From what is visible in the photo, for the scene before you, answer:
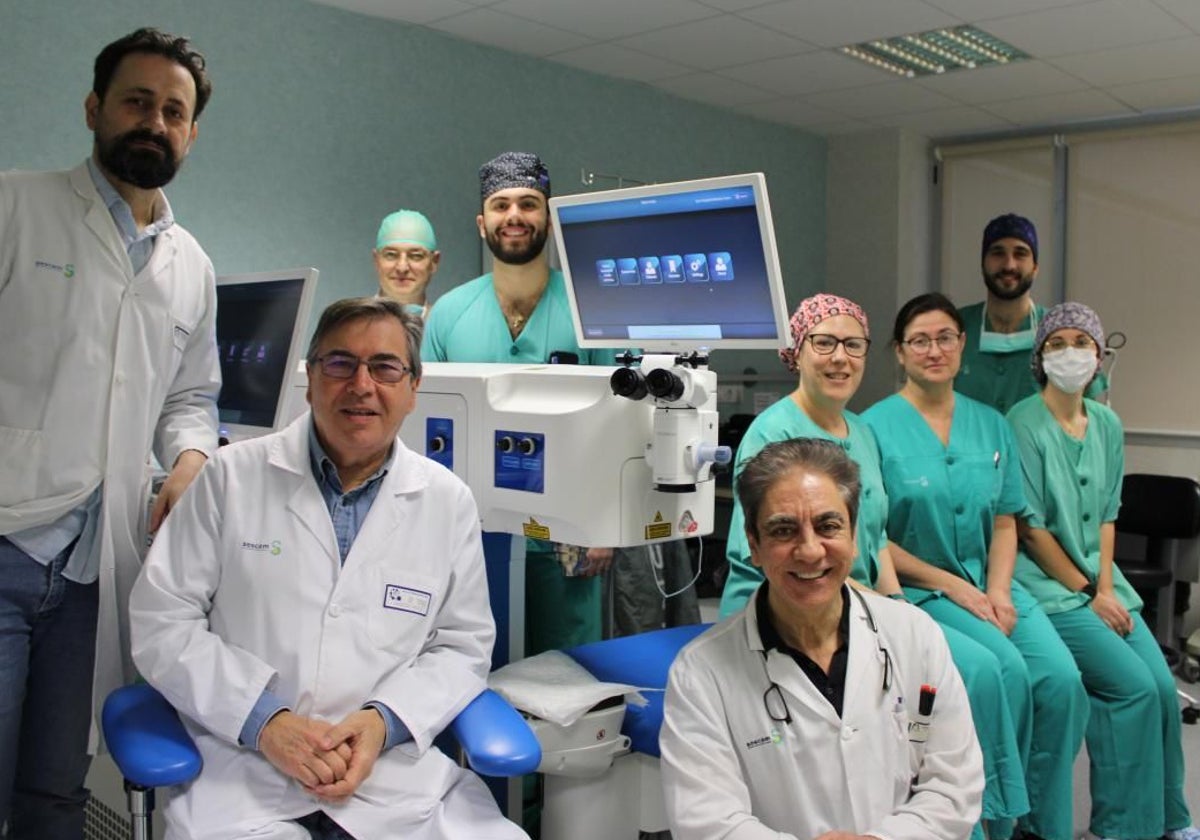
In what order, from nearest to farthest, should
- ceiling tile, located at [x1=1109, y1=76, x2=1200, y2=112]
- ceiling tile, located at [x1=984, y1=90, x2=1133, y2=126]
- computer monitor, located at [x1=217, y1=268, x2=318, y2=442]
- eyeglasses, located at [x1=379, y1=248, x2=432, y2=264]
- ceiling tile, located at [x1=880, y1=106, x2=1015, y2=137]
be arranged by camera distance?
computer monitor, located at [x1=217, y1=268, x2=318, y2=442] → eyeglasses, located at [x1=379, y1=248, x2=432, y2=264] → ceiling tile, located at [x1=1109, y1=76, x2=1200, y2=112] → ceiling tile, located at [x1=984, y1=90, x2=1133, y2=126] → ceiling tile, located at [x1=880, y1=106, x2=1015, y2=137]

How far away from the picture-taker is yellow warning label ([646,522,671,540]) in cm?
191

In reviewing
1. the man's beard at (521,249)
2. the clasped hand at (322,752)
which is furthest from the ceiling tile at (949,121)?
the clasped hand at (322,752)

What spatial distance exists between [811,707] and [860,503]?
80cm

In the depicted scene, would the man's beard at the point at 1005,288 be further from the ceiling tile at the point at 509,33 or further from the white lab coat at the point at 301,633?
the white lab coat at the point at 301,633

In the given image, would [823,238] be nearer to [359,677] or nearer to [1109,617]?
[1109,617]

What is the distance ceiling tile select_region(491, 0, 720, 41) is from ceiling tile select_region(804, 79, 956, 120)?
152 cm

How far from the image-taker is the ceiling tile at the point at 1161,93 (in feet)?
17.3

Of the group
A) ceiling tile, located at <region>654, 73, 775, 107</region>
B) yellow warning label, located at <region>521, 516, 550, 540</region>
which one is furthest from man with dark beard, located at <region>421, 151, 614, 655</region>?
ceiling tile, located at <region>654, 73, 775, 107</region>

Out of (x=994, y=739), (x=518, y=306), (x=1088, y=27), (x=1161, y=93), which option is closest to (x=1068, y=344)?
(x=994, y=739)

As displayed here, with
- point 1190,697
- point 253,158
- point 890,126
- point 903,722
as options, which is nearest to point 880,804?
point 903,722

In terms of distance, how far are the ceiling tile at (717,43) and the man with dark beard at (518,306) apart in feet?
6.69

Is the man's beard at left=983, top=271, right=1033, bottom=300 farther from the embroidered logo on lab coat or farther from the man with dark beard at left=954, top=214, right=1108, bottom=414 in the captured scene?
the embroidered logo on lab coat

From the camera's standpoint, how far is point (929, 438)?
2.72 metres

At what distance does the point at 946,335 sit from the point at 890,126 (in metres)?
4.08
